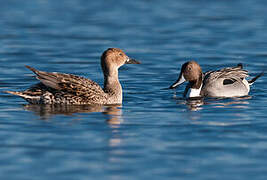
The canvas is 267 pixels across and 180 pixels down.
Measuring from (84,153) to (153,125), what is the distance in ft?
6.16

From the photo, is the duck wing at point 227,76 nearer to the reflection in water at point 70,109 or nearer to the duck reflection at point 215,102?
the duck reflection at point 215,102

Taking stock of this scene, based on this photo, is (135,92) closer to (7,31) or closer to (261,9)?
(7,31)

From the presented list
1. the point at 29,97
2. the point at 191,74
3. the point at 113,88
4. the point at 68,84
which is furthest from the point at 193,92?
the point at 29,97

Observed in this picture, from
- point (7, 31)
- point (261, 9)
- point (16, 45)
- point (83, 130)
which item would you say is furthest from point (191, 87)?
point (261, 9)

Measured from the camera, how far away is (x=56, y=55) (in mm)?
17656

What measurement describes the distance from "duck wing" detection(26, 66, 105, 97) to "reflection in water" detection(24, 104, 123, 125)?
10.4 inches

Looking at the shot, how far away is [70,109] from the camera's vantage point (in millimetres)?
11469

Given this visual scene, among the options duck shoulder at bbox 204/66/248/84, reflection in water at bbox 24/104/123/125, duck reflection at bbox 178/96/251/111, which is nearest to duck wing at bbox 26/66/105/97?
reflection in water at bbox 24/104/123/125

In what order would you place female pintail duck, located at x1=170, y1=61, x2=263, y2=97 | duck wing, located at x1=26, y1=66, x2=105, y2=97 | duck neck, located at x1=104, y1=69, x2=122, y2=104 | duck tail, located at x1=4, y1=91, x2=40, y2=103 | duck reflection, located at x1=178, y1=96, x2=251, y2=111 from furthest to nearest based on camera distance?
female pintail duck, located at x1=170, y1=61, x2=263, y2=97
duck neck, located at x1=104, y1=69, x2=122, y2=104
duck reflection, located at x1=178, y1=96, x2=251, y2=111
duck tail, located at x1=4, y1=91, x2=40, y2=103
duck wing, located at x1=26, y1=66, x2=105, y2=97

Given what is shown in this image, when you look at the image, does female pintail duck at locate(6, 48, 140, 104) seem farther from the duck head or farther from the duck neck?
the duck head

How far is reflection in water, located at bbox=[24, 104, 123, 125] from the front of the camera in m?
11.0

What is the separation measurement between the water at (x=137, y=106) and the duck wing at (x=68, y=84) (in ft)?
1.19

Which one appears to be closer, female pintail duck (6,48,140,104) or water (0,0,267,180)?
water (0,0,267,180)

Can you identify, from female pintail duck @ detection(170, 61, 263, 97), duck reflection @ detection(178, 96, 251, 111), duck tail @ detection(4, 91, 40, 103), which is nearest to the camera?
duck tail @ detection(4, 91, 40, 103)
